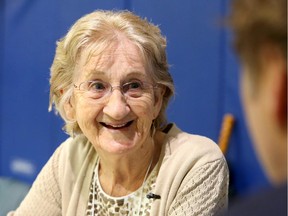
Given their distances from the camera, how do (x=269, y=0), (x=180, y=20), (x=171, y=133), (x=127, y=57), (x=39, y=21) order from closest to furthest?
(x=269, y=0) < (x=127, y=57) < (x=171, y=133) < (x=180, y=20) < (x=39, y=21)

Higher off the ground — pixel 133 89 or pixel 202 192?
pixel 133 89

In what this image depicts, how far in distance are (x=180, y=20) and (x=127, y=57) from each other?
983mm

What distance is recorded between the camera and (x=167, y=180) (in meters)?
1.17

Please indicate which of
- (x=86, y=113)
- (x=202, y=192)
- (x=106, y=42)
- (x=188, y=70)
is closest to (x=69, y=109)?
(x=86, y=113)

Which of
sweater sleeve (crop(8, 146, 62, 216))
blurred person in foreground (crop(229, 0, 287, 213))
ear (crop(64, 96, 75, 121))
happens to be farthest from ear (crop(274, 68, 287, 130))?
sweater sleeve (crop(8, 146, 62, 216))

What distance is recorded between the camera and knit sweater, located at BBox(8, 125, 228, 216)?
3.71 ft

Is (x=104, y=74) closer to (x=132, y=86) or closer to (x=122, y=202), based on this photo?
(x=132, y=86)

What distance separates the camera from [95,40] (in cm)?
117

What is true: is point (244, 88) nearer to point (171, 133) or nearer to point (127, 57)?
point (127, 57)

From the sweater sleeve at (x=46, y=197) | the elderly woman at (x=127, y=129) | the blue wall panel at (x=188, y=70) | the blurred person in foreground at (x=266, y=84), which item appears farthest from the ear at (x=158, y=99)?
the blurred person in foreground at (x=266, y=84)

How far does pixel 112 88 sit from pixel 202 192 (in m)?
0.29

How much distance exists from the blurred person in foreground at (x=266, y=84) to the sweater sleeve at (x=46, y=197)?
101cm

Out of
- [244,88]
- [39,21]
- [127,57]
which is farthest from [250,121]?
[39,21]

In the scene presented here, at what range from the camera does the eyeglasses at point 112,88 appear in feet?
3.80
